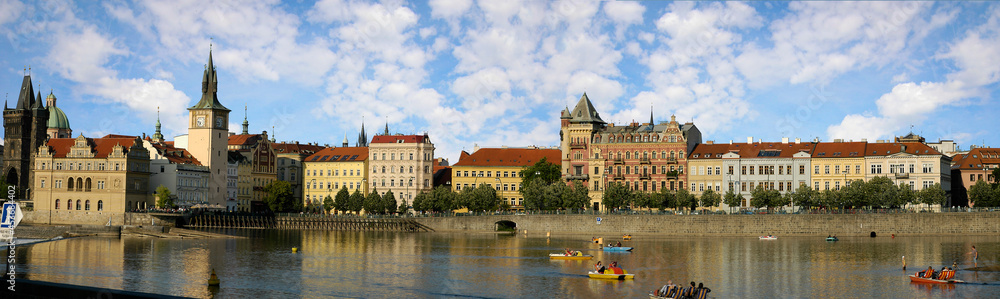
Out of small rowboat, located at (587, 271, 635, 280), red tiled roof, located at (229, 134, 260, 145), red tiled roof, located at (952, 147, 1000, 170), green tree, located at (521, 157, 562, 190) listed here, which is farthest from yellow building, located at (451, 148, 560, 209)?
small rowboat, located at (587, 271, 635, 280)

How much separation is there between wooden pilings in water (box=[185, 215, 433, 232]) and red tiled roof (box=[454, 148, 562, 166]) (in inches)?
1075

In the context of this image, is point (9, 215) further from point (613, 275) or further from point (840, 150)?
point (840, 150)

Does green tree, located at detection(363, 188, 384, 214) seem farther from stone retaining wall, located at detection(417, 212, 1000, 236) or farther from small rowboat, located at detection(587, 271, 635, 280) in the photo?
small rowboat, located at detection(587, 271, 635, 280)

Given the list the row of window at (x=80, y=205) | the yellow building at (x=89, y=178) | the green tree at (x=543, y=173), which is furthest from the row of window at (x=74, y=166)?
the green tree at (x=543, y=173)

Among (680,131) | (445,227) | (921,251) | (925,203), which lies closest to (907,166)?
(925,203)

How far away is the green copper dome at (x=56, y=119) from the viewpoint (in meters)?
191

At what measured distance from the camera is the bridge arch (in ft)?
464

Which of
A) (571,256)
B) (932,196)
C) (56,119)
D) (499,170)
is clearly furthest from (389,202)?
(932,196)

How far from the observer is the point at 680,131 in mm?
153000

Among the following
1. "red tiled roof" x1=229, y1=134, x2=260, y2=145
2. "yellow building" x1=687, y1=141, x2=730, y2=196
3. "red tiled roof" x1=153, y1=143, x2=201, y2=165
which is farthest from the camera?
"red tiled roof" x1=229, y1=134, x2=260, y2=145

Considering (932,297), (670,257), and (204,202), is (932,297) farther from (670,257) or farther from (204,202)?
(204,202)

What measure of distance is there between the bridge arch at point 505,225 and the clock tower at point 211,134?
55.5 m

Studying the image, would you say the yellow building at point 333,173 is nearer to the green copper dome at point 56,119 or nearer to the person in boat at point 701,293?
the green copper dome at point 56,119

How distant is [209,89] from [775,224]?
98.2m
